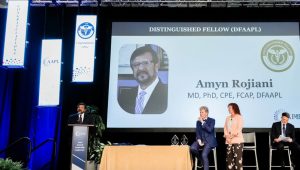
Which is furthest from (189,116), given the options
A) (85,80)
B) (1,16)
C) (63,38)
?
(1,16)

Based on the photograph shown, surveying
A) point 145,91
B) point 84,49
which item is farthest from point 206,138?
point 84,49

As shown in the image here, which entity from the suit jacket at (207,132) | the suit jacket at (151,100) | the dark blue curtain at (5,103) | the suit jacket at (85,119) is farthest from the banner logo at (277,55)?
the dark blue curtain at (5,103)

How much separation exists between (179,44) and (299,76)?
7.57ft

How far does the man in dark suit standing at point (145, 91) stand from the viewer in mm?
8273

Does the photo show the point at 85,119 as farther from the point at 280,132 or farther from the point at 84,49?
the point at 280,132

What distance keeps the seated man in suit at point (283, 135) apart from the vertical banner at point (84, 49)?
11.1 feet

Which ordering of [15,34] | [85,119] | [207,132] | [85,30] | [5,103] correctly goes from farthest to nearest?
[5,103] → [85,30] → [15,34] → [85,119] → [207,132]

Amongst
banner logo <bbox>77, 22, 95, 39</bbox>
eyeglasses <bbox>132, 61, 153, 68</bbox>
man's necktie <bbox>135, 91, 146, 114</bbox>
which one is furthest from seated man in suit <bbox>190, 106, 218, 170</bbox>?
banner logo <bbox>77, 22, 95, 39</bbox>

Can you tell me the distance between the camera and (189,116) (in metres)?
8.18

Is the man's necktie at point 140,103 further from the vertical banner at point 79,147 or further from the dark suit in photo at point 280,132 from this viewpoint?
the dark suit in photo at point 280,132

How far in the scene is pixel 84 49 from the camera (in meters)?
8.42

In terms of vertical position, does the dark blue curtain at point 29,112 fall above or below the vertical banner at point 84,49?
below

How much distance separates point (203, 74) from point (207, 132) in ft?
5.88

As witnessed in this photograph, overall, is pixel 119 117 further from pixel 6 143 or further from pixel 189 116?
pixel 6 143
